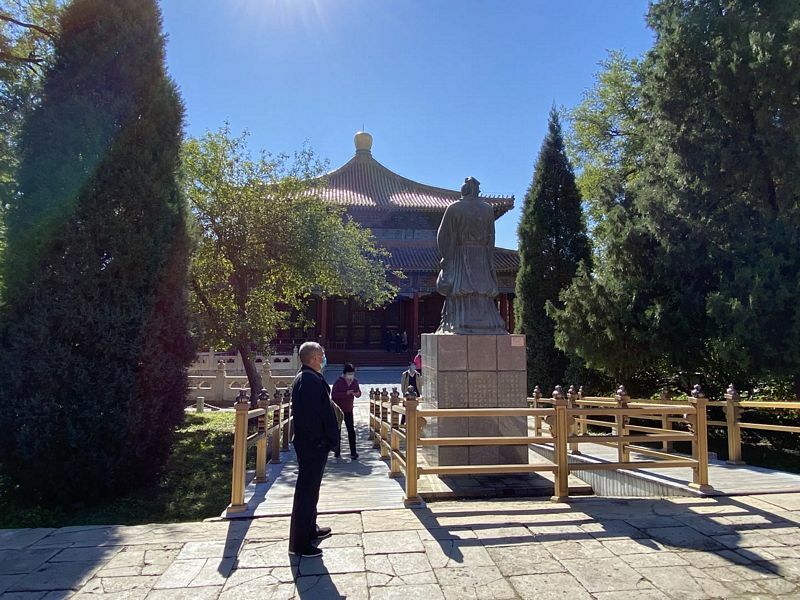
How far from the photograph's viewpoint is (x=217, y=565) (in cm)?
334

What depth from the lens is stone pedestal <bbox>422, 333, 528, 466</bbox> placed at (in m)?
6.29

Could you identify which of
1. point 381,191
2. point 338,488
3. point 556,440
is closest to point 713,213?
point 556,440

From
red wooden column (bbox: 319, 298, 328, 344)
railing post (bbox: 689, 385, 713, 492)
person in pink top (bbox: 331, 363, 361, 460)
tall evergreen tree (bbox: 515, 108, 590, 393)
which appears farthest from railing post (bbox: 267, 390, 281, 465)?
red wooden column (bbox: 319, 298, 328, 344)

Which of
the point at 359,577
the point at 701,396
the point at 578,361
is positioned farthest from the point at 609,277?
the point at 359,577

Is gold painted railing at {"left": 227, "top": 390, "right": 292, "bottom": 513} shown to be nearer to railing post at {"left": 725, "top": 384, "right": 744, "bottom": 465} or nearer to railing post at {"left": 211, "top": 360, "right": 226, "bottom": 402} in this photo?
railing post at {"left": 725, "top": 384, "right": 744, "bottom": 465}

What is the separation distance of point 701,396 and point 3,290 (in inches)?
292

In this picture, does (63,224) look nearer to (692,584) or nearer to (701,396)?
(692,584)

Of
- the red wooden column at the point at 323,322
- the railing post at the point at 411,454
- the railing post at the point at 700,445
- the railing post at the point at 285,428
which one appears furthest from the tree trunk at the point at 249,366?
the red wooden column at the point at 323,322

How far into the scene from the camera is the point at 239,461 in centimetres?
463

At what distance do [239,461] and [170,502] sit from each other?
225 cm

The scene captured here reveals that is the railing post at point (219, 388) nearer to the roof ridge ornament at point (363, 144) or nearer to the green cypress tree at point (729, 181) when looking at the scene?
the green cypress tree at point (729, 181)

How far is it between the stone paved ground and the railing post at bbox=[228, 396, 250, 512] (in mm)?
353

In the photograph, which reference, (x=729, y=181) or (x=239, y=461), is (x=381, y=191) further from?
(x=239, y=461)

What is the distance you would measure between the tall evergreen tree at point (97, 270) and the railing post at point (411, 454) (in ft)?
10.5
